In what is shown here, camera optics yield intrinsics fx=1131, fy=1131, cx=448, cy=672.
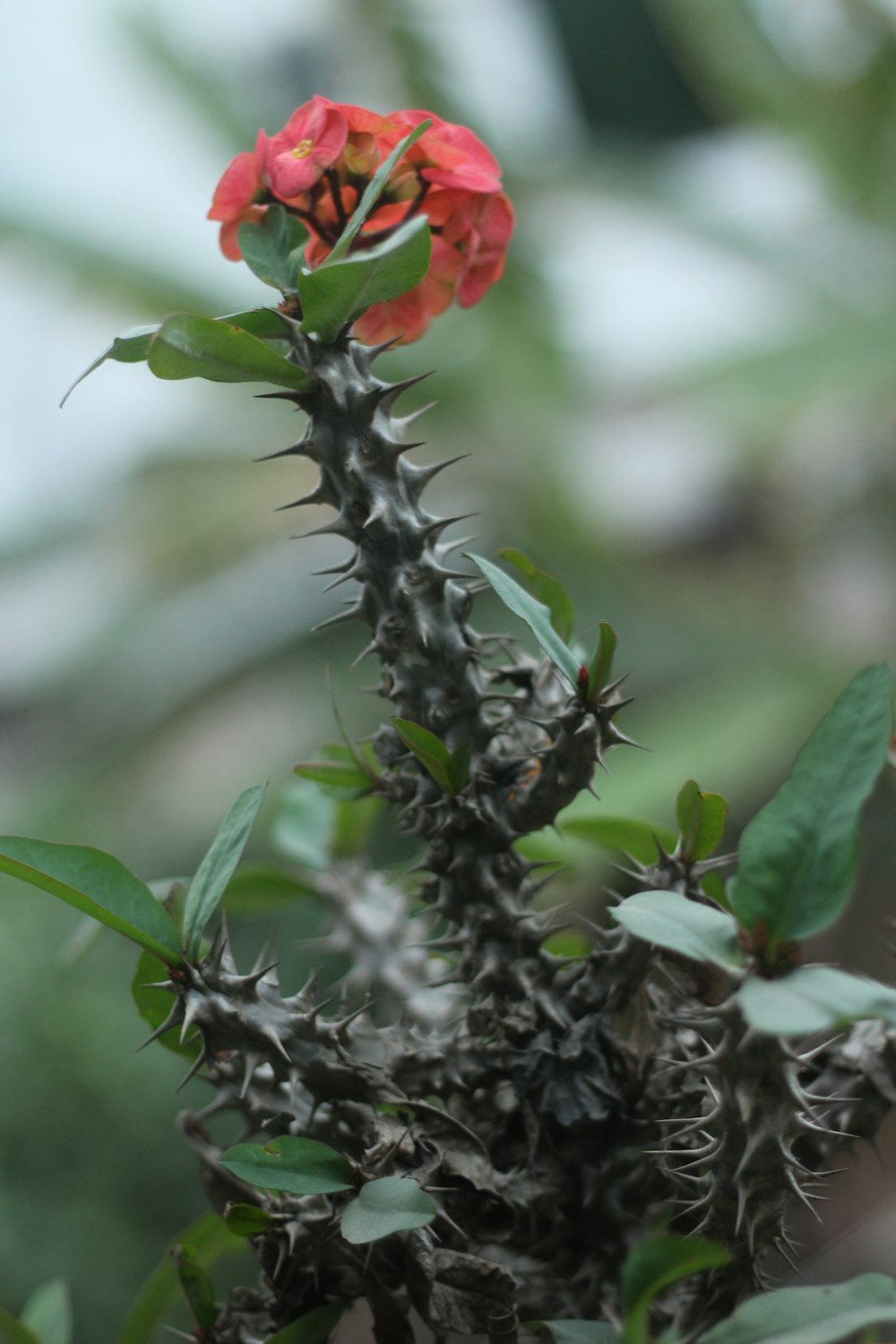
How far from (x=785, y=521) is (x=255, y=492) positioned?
4.72ft

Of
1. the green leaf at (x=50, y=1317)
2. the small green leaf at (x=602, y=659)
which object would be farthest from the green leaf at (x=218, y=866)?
the green leaf at (x=50, y=1317)

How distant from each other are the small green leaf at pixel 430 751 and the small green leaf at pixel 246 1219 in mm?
154

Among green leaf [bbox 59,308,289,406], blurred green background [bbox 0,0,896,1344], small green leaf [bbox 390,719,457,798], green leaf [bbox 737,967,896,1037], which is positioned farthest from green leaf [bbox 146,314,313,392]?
blurred green background [bbox 0,0,896,1344]

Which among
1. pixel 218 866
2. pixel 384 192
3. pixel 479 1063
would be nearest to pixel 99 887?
pixel 218 866

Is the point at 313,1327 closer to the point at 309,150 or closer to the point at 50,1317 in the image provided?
the point at 50,1317

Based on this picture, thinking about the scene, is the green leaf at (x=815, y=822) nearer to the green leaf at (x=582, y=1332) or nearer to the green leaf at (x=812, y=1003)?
the green leaf at (x=812, y=1003)

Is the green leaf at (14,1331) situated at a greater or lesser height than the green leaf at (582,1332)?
greater

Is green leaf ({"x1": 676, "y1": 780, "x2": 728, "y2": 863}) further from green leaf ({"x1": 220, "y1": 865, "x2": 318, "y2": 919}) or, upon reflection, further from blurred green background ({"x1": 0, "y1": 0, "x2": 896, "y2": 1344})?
blurred green background ({"x1": 0, "y1": 0, "x2": 896, "y2": 1344})

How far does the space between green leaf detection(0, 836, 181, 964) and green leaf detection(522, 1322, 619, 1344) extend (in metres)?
0.16

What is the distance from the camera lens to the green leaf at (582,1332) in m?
0.34

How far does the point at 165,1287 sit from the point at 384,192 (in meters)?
0.44

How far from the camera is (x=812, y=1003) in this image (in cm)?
27

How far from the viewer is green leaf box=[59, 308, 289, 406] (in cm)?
34

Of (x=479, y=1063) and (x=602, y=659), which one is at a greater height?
(x=602, y=659)
